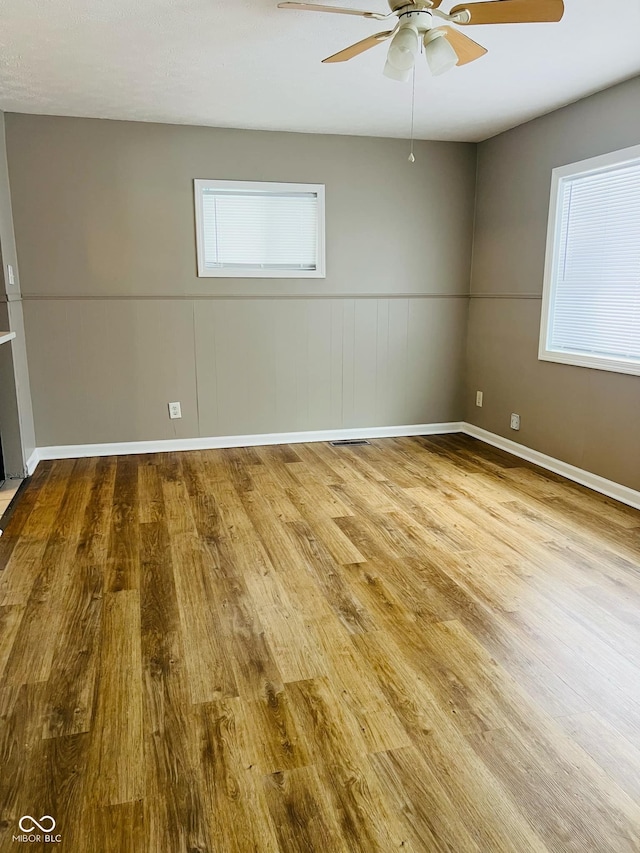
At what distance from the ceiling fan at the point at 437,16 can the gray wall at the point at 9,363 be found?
257 centimetres

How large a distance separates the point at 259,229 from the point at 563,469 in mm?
2853

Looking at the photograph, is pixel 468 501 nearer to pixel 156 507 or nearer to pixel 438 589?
pixel 438 589

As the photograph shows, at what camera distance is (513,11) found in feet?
6.99

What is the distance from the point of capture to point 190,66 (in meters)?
3.18

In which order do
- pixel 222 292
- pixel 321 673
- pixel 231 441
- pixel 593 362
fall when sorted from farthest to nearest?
pixel 231 441 < pixel 222 292 < pixel 593 362 < pixel 321 673

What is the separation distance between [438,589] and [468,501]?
117 centimetres

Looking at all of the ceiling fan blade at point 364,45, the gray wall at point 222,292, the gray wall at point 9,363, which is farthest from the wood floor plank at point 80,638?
the ceiling fan blade at point 364,45

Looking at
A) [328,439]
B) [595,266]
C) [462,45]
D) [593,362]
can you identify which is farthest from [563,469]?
[462,45]

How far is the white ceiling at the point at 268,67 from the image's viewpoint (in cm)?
260

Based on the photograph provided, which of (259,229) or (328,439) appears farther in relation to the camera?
(328,439)

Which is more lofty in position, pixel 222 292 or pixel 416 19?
pixel 416 19

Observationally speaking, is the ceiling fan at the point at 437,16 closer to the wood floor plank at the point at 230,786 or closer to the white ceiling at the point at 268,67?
the white ceiling at the point at 268,67

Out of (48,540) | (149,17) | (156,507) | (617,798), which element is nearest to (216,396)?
(156,507)

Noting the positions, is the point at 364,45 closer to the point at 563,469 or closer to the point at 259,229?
the point at 259,229
